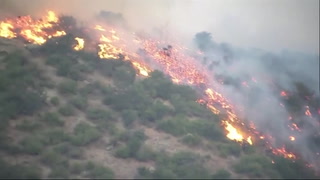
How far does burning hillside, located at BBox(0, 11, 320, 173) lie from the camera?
109 ft

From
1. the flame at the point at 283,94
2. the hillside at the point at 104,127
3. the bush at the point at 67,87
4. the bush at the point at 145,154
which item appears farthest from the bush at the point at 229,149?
the flame at the point at 283,94

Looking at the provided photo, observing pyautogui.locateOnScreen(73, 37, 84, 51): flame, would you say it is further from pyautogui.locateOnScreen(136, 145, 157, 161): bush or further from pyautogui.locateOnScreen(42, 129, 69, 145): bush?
pyautogui.locateOnScreen(136, 145, 157, 161): bush

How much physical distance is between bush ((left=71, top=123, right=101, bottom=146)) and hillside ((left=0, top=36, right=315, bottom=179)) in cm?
7

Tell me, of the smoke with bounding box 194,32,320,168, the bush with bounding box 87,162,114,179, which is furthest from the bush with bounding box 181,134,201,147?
the smoke with bounding box 194,32,320,168

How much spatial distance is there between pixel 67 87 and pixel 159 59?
52.1 feet

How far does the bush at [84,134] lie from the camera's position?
82.9 ft

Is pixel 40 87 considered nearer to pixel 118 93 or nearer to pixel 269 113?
pixel 118 93

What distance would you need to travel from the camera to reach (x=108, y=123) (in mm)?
28641

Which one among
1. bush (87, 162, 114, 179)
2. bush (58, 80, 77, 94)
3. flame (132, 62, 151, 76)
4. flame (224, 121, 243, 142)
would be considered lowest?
bush (87, 162, 114, 179)

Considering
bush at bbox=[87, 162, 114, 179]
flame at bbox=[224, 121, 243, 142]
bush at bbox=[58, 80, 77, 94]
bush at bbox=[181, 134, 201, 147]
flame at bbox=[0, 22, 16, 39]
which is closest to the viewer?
bush at bbox=[87, 162, 114, 179]

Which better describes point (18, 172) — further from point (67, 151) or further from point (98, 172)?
point (98, 172)

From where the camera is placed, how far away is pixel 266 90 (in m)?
46.9

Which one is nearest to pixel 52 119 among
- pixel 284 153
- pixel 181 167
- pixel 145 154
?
pixel 145 154

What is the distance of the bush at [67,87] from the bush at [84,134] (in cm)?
534
